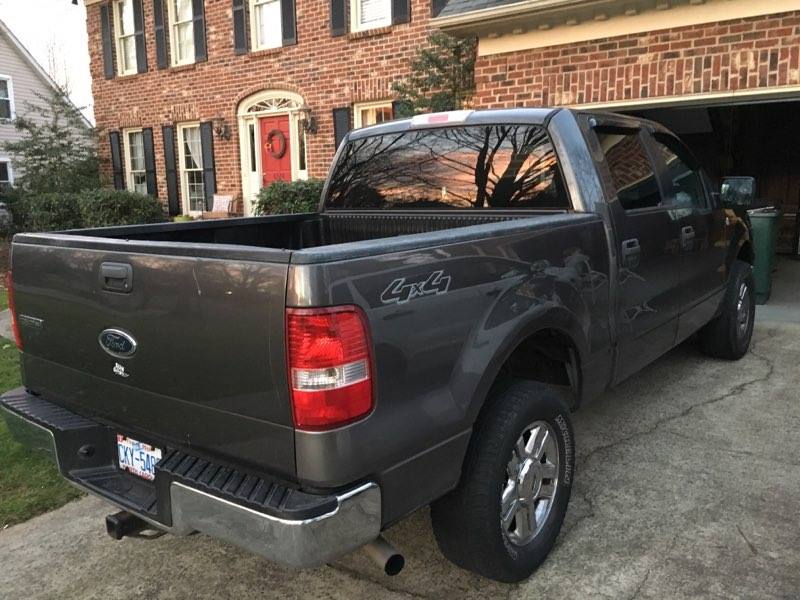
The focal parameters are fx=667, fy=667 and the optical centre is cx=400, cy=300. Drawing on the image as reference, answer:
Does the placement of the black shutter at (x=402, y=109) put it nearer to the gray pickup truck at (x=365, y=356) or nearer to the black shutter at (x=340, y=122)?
the black shutter at (x=340, y=122)

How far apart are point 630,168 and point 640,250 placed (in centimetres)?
49

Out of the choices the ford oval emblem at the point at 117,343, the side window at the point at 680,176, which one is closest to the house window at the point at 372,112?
the side window at the point at 680,176

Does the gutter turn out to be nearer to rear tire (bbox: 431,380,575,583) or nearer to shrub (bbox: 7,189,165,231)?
rear tire (bbox: 431,380,575,583)

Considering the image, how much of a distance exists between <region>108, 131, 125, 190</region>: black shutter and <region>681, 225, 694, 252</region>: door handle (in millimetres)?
14938

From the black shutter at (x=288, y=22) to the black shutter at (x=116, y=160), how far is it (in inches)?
240

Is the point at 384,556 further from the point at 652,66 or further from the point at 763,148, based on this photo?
the point at 763,148

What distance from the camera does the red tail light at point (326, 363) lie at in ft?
5.99

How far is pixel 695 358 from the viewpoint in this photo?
211 inches

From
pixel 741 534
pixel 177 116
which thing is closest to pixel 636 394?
pixel 741 534

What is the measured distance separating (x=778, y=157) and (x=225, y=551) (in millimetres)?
11930

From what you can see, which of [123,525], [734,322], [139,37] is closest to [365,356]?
[123,525]

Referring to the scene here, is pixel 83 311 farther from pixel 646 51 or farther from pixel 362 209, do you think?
pixel 646 51

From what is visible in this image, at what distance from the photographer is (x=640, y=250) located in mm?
3404

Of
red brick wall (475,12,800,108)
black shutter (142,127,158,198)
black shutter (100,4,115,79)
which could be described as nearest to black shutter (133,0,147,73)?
black shutter (100,4,115,79)
